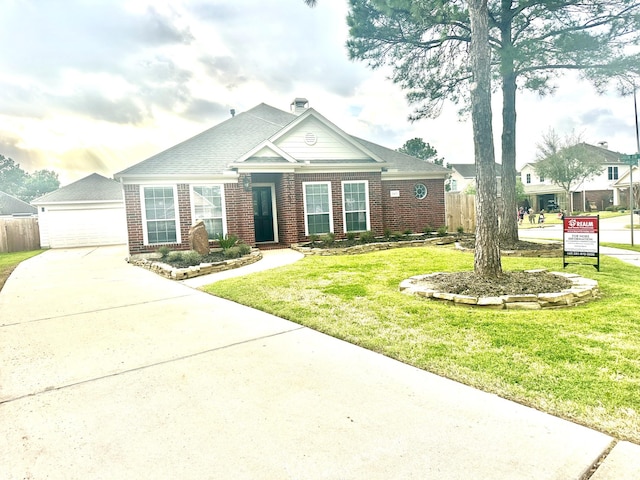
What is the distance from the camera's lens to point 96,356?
3883 millimetres

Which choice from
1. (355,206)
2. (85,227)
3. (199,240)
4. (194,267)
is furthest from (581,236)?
(85,227)

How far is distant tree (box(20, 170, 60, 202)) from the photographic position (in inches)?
2712

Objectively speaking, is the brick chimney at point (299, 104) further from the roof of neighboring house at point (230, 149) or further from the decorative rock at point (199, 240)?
the decorative rock at point (199, 240)

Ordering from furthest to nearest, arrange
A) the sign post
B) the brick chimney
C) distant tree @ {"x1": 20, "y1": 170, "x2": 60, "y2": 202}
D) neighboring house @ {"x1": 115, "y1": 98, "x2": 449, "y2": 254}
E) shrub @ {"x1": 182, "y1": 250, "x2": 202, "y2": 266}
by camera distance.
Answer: distant tree @ {"x1": 20, "y1": 170, "x2": 60, "y2": 202}
the brick chimney
neighboring house @ {"x1": 115, "y1": 98, "x2": 449, "y2": 254}
shrub @ {"x1": 182, "y1": 250, "x2": 202, "y2": 266}
the sign post

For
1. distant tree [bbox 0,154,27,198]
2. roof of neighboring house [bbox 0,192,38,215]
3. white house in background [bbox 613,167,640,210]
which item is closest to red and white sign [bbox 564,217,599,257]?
white house in background [bbox 613,167,640,210]

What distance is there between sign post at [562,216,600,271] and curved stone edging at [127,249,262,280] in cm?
752

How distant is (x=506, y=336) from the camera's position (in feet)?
12.7

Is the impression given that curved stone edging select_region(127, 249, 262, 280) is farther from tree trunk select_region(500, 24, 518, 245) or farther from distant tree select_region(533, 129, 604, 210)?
distant tree select_region(533, 129, 604, 210)

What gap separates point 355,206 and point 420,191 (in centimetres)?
322

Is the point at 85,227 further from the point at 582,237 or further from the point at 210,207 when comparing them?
the point at 582,237

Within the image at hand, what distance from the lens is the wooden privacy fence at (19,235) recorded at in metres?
19.6

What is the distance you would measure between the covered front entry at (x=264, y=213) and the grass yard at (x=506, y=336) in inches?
279

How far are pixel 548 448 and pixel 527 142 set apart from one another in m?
39.5

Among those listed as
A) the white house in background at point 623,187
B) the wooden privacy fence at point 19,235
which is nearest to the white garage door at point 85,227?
the wooden privacy fence at point 19,235
